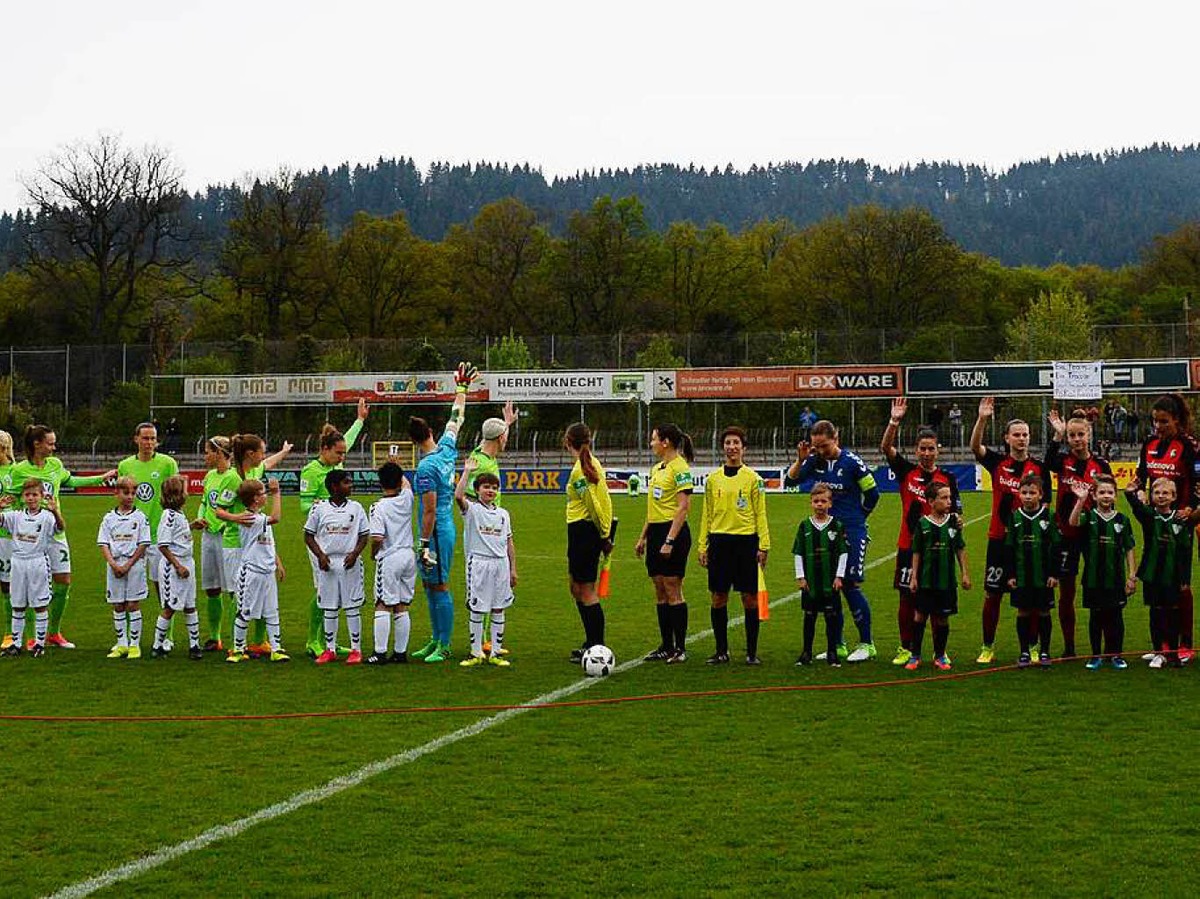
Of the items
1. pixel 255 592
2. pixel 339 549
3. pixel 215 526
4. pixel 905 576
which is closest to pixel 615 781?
pixel 905 576

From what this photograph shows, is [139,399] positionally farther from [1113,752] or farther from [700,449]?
[1113,752]

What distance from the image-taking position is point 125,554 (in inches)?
478

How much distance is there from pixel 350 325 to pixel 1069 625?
76.7m

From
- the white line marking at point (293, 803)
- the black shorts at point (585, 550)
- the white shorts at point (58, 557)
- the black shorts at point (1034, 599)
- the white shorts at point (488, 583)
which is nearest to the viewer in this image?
the white line marking at point (293, 803)

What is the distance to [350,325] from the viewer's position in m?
84.9

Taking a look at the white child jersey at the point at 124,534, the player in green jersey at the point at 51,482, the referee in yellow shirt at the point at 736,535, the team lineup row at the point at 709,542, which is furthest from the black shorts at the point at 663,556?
the player in green jersey at the point at 51,482

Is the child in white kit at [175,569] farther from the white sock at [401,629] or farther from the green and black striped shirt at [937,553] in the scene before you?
the green and black striped shirt at [937,553]

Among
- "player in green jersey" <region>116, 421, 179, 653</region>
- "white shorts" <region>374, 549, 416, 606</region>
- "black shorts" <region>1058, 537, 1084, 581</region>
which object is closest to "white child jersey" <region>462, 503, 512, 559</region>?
"white shorts" <region>374, 549, 416, 606</region>

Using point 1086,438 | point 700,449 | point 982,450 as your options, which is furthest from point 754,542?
point 700,449

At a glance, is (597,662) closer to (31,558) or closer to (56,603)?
(31,558)

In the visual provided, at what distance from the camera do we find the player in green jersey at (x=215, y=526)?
39.8 ft

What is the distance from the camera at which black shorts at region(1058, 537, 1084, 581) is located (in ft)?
35.8

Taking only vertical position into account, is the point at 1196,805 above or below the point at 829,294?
below

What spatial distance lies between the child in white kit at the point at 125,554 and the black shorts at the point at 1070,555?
7.68m
